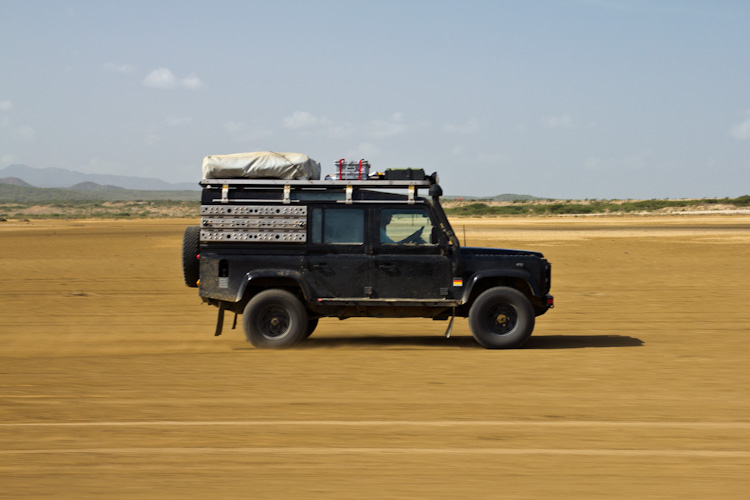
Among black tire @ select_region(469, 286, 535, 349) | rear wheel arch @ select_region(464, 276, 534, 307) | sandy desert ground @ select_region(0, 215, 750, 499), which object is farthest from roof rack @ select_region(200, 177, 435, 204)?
sandy desert ground @ select_region(0, 215, 750, 499)

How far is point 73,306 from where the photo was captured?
52.9 feet

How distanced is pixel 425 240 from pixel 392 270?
1.88 feet

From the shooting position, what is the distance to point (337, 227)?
10.6 metres

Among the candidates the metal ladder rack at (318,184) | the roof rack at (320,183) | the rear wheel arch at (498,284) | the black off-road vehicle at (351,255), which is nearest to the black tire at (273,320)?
the black off-road vehicle at (351,255)

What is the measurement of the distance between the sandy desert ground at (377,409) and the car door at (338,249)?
3.06 ft

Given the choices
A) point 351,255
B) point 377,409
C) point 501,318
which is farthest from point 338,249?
point 377,409

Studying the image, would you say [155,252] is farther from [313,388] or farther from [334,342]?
[313,388]

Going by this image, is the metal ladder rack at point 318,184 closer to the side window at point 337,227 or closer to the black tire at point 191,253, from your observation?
the side window at point 337,227

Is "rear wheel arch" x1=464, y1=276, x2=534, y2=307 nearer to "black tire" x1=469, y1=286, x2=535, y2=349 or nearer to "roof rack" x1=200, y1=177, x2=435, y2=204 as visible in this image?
"black tire" x1=469, y1=286, x2=535, y2=349

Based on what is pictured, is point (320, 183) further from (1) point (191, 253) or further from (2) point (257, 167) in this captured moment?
(1) point (191, 253)

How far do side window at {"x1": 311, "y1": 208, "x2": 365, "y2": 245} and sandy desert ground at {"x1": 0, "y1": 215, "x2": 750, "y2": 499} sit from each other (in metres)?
1.45

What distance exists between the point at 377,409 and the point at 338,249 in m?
3.54

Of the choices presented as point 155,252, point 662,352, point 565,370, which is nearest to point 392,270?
point 565,370

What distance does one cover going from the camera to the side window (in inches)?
416
